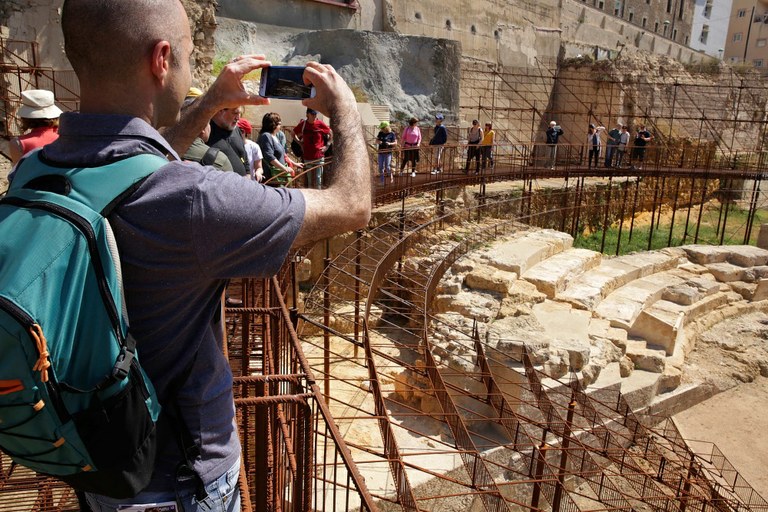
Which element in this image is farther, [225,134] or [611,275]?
[611,275]

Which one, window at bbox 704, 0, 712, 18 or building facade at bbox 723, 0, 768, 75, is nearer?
window at bbox 704, 0, 712, 18

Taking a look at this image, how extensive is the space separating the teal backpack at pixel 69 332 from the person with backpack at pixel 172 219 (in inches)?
0.6

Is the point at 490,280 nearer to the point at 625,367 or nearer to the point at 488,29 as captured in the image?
A: the point at 625,367

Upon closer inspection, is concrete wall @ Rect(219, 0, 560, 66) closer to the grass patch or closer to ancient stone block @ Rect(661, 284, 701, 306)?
the grass patch

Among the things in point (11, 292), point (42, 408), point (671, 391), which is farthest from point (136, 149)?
point (671, 391)

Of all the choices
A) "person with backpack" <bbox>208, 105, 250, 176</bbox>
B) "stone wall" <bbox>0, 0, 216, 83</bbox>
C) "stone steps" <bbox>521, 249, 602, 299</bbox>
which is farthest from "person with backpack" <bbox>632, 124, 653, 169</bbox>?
"person with backpack" <bbox>208, 105, 250, 176</bbox>

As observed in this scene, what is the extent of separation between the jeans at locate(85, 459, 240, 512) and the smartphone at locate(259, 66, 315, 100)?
3.08 ft

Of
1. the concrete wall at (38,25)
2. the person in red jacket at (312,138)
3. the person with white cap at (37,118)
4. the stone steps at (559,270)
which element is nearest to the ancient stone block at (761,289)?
the stone steps at (559,270)

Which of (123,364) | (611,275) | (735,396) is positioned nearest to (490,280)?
(611,275)

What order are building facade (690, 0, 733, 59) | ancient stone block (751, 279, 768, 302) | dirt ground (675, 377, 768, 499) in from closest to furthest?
dirt ground (675, 377, 768, 499) → ancient stone block (751, 279, 768, 302) → building facade (690, 0, 733, 59)

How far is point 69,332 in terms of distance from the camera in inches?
38.5

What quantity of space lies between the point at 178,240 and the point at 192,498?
579 millimetres

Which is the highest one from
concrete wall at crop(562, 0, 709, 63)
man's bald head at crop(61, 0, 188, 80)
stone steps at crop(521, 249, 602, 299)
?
concrete wall at crop(562, 0, 709, 63)

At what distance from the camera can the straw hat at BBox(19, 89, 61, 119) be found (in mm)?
3445
